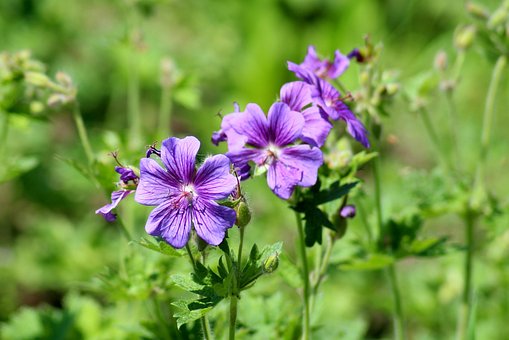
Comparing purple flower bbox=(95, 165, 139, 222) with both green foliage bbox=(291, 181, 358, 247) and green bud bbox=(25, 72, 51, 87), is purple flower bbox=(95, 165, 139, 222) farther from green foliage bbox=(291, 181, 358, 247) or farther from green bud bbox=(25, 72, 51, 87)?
green bud bbox=(25, 72, 51, 87)

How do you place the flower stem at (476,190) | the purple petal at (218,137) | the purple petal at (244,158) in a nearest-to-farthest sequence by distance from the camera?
1. the purple petal at (244,158)
2. the purple petal at (218,137)
3. the flower stem at (476,190)

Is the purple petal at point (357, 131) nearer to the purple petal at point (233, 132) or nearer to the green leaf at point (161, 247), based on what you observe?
the purple petal at point (233, 132)

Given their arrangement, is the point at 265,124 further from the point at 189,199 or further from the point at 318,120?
the point at 189,199

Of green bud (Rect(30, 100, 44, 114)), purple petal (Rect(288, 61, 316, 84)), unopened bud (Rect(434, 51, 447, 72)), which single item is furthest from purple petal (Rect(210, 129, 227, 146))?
unopened bud (Rect(434, 51, 447, 72))

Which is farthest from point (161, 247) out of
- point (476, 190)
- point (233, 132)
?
point (476, 190)

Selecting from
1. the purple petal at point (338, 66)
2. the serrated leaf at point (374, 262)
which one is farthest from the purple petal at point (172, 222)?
the serrated leaf at point (374, 262)

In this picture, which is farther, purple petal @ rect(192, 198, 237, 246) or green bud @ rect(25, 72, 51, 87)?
green bud @ rect(25, 72, 51, 87)
